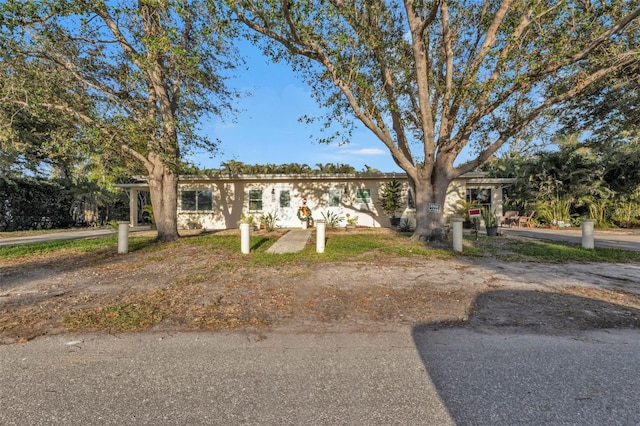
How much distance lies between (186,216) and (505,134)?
47.7ft

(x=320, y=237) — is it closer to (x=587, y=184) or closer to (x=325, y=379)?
(x=325, y=379)

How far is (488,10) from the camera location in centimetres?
934

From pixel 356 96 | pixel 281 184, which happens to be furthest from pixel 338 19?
pixel 281 184

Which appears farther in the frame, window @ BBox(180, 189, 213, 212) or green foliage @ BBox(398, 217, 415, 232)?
window @ BBox(180, 189, 213, 212)

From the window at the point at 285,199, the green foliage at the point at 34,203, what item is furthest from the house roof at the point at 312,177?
the green foliage at the point at 34,203

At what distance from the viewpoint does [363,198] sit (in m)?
15.9

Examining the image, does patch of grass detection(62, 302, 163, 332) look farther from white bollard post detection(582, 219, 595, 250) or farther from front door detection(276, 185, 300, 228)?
front door detection(276, 185, 300, 228)

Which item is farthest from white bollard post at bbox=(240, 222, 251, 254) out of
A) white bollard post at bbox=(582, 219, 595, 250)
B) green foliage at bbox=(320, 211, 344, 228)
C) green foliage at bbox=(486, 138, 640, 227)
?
green foliage at bbox=(486, 138, 640, 227)

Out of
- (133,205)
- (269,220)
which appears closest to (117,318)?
(269,220)

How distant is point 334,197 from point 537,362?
13619mm

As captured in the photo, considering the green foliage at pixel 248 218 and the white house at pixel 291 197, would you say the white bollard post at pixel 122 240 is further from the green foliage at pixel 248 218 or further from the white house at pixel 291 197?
the white house at pixel 291 197

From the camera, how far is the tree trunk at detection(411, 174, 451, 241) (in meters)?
9.64

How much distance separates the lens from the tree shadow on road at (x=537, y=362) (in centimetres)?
196

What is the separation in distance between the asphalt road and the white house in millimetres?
12706
